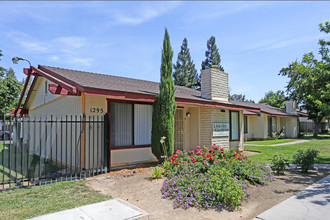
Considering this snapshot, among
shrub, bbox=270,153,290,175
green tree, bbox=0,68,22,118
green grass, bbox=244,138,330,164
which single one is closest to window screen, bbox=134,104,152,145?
shrub, bbox=270,153,290,175

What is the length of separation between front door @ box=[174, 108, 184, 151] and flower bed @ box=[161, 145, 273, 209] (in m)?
3.21

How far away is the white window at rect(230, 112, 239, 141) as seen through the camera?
1215 cm

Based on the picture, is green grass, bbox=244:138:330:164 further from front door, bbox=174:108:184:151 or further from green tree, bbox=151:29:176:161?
green tree, bbox=151:29:176:161

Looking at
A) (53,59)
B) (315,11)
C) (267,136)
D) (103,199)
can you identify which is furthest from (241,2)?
(267,136)

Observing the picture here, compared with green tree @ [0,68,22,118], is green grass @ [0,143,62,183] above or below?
below

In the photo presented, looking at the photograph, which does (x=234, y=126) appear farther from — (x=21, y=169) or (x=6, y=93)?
(x=6, y=93)

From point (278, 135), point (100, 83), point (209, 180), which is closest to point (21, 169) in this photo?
point (100, 83)

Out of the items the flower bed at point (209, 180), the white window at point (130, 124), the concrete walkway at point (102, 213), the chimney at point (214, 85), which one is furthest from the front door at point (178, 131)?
the concrete walkway at point (102, 213)

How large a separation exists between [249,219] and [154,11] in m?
7.69

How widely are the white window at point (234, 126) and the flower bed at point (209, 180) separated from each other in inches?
198

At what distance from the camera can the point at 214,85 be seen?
11.1 metres

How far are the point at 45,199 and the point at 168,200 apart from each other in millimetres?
2697

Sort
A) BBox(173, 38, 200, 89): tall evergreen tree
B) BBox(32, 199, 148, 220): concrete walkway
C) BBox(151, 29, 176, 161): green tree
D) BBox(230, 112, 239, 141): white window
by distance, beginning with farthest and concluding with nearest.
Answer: BBox(173, 38, 200, 89): tall evergreen tree < BBox(230, 112, 239, 141): white window < BBox(151, 29, 176, 161): green tree < BBox(32, 199, 148, 220): concrete walkway

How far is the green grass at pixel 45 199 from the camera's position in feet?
12.7
